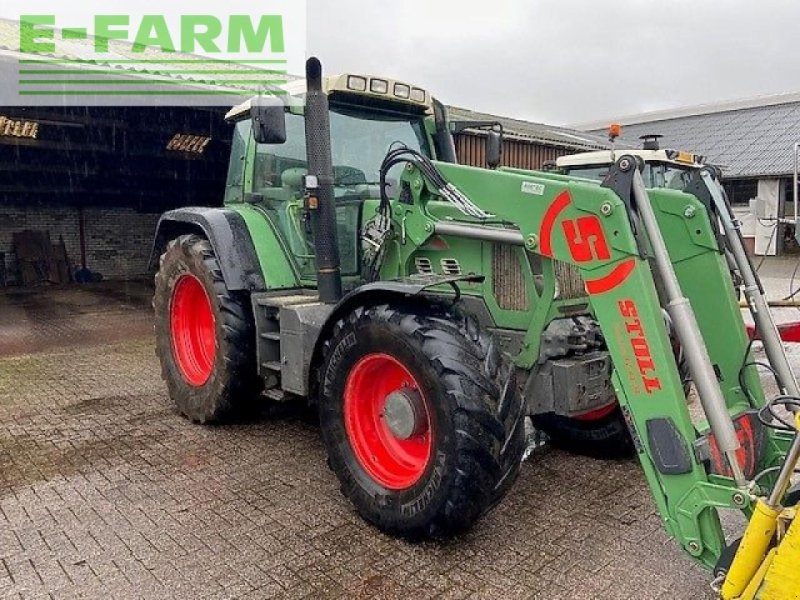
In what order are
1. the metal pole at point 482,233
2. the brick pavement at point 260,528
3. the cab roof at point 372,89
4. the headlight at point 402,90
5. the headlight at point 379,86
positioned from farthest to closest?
the headlight at point 402,90 → the headlight at point 379,86 → the cab roof at point 372,89 → the metal pole at point 482,233 → the brick pavement at point 260,528

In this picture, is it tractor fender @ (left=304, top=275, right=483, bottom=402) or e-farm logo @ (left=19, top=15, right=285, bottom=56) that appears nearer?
tractor fender @ (left=304, top=275, right=483, bottom=402)

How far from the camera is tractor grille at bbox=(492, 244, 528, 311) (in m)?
3.20

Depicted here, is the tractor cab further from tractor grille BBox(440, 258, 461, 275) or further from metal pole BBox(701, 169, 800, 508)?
metal pole BBox(701, 169, 800, 508)

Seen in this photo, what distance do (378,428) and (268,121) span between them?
5.60 feet

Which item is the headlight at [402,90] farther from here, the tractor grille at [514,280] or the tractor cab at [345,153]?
the tractor grille at [514,280]

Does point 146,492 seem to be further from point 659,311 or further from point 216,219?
point 659,311

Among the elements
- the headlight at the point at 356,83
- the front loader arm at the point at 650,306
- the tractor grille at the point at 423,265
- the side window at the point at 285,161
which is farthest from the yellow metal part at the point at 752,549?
the side window at the point at 285,161

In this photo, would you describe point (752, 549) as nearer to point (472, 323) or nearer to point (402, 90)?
point (472, 323)

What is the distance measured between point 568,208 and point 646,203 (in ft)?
1.01

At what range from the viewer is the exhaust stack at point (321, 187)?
142 inches

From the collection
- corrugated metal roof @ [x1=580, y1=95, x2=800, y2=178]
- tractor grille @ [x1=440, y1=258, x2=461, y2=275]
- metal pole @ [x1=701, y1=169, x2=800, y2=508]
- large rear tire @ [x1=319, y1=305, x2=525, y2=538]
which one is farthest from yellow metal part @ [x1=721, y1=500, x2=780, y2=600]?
corrugated metal roof @ [x1=580, y1=95, x2=800, y2=178]

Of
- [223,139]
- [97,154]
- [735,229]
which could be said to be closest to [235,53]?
[223,139]

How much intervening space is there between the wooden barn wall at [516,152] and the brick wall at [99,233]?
9.16 m

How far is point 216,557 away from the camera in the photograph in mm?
2873
